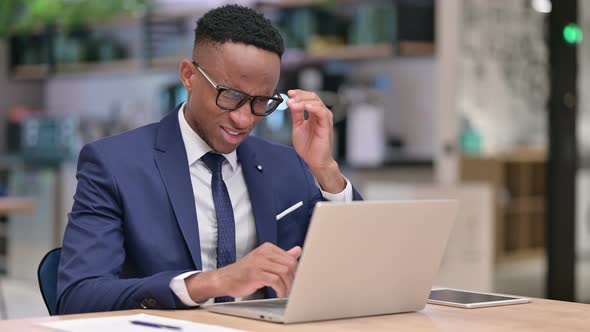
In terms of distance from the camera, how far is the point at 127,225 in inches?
79.4

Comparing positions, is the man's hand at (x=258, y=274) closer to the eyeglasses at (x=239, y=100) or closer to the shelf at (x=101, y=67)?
the eyeglasses at (x=239, y=100)

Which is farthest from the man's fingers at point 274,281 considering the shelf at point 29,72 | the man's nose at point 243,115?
the shelf at point 29,72

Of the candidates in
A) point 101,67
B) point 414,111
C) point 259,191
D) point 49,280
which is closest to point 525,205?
point 414,111

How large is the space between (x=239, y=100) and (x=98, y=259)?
44 cm

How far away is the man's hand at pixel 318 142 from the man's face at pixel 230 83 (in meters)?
0.09

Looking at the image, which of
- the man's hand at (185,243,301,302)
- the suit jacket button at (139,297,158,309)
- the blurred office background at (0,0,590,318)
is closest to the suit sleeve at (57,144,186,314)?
the suit jacket button at (139,297,158,309)

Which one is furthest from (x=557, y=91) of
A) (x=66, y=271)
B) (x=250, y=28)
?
(x=66, y=271)

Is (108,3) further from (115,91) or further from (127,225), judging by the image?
(127,225)

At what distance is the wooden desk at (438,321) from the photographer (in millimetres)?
1614

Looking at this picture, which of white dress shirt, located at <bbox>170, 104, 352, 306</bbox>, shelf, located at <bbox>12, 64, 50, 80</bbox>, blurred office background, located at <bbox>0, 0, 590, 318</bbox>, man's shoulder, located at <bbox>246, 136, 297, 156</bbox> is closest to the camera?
white dress shirt, located at <bbox>170, 104, 352, 306</bbox>

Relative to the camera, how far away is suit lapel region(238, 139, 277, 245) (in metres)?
2.21

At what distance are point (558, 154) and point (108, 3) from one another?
4.15 meters

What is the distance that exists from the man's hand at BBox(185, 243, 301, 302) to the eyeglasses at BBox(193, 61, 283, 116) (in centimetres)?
45

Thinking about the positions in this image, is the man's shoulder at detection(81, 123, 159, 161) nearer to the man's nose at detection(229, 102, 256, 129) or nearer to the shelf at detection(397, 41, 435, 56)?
the man's nose at detection(229, 102, 256, 129)
